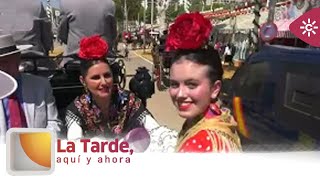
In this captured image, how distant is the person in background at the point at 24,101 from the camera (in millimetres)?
2006

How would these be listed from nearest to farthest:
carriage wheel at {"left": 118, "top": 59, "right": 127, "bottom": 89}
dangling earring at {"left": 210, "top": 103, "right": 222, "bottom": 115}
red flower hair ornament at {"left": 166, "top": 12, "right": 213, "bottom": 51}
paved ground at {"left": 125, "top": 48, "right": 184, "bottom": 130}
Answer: red flower hair ornament at {"left": 166, "top": 12, "right": 213, "bottom": 51} < dangling earring at {"left": 210, "top": 103, "right": 222, "bottom": 115} < paved ground at {"left": 125, "top": 48, "right": 184, "bottom": 130} < carriage wheel at {"left": 118, "top": 59, "right": 127, "bottom": 89}

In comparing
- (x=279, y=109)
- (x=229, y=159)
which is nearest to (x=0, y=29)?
(x=229, y=159)

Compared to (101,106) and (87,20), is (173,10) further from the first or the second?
(101,106)

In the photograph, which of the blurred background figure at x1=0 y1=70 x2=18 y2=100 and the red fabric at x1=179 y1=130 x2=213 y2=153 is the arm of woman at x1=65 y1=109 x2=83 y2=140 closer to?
the blurred background figure at x1=0 y1=70 x2=18 y2=100

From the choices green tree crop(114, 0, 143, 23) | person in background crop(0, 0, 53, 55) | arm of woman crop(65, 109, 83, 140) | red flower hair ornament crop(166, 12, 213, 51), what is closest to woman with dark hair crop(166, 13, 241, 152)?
red flower hair ornament crop(166, 12, 213, 51)

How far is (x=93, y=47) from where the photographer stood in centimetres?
211

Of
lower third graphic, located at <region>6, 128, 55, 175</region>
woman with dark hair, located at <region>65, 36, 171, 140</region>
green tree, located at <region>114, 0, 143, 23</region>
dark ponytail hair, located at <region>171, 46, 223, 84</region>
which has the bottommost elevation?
lower third graphic, located at <region>6, 128, 55, 175</region>

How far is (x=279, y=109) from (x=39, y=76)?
41.1 inches

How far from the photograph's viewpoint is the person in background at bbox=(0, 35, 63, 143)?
2.01 meters

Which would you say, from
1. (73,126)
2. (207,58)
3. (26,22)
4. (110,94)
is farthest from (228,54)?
(26,22)

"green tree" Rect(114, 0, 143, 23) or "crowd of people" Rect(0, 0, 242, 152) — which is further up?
"green tree" Rect(114, 0, 143, 23)

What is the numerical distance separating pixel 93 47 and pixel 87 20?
0.11 metres

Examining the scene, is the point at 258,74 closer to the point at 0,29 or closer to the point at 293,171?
the point at 293,171

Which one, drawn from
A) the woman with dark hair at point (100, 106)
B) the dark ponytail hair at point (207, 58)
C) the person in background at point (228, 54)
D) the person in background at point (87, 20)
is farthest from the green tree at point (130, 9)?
the person in background at point (228, 54)
